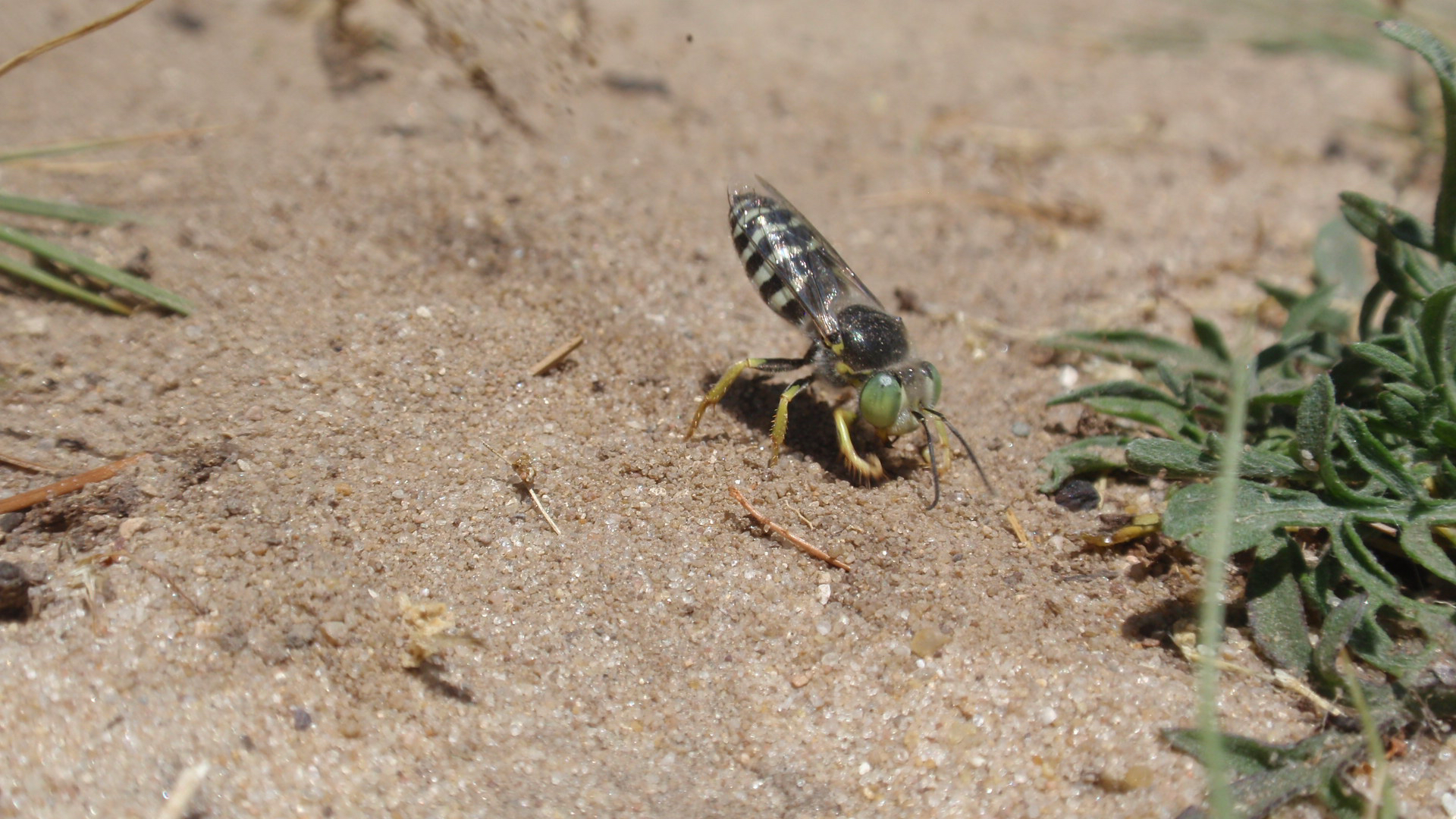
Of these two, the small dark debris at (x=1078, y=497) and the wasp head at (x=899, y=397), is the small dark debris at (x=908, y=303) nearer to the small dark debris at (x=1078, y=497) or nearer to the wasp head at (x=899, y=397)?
the wasp head at (x=899, y=397)

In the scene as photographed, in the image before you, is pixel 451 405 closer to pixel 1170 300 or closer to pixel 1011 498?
pixel 1011 498

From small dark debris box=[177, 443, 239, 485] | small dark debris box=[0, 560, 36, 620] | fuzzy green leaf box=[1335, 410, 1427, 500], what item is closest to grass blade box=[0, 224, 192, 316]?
small dark debris box=[177, 443, 239, 485]

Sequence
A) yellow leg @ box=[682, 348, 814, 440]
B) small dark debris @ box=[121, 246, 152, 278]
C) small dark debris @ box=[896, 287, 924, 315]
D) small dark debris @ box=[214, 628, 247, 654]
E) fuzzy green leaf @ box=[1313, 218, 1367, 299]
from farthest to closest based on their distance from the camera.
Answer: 1. small dark debris @ box=[896, 287, 924, 315]
2. fuzzy green leaf @ box=[1313, 218, 1367, 299]
3. small dark debris @ box=[121, 246, 152, 278]
4. yellow leg @ box=[682, 348, 814, 440]
5. small dark debris @ box=[214, 628, 247, 654]

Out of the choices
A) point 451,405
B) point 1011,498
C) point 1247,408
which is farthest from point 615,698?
point 1247,408

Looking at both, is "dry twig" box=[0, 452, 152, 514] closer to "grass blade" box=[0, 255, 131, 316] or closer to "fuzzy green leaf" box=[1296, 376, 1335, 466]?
"grass blade" box=[0, 255, 131, 316]

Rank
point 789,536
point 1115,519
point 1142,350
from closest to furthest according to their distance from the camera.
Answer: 1. point 789,536
2. point 1115,519
3. point 1142,350

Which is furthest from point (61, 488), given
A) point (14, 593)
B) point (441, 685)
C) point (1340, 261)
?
point (1340, 261)

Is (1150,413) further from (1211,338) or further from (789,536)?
(789,536)
